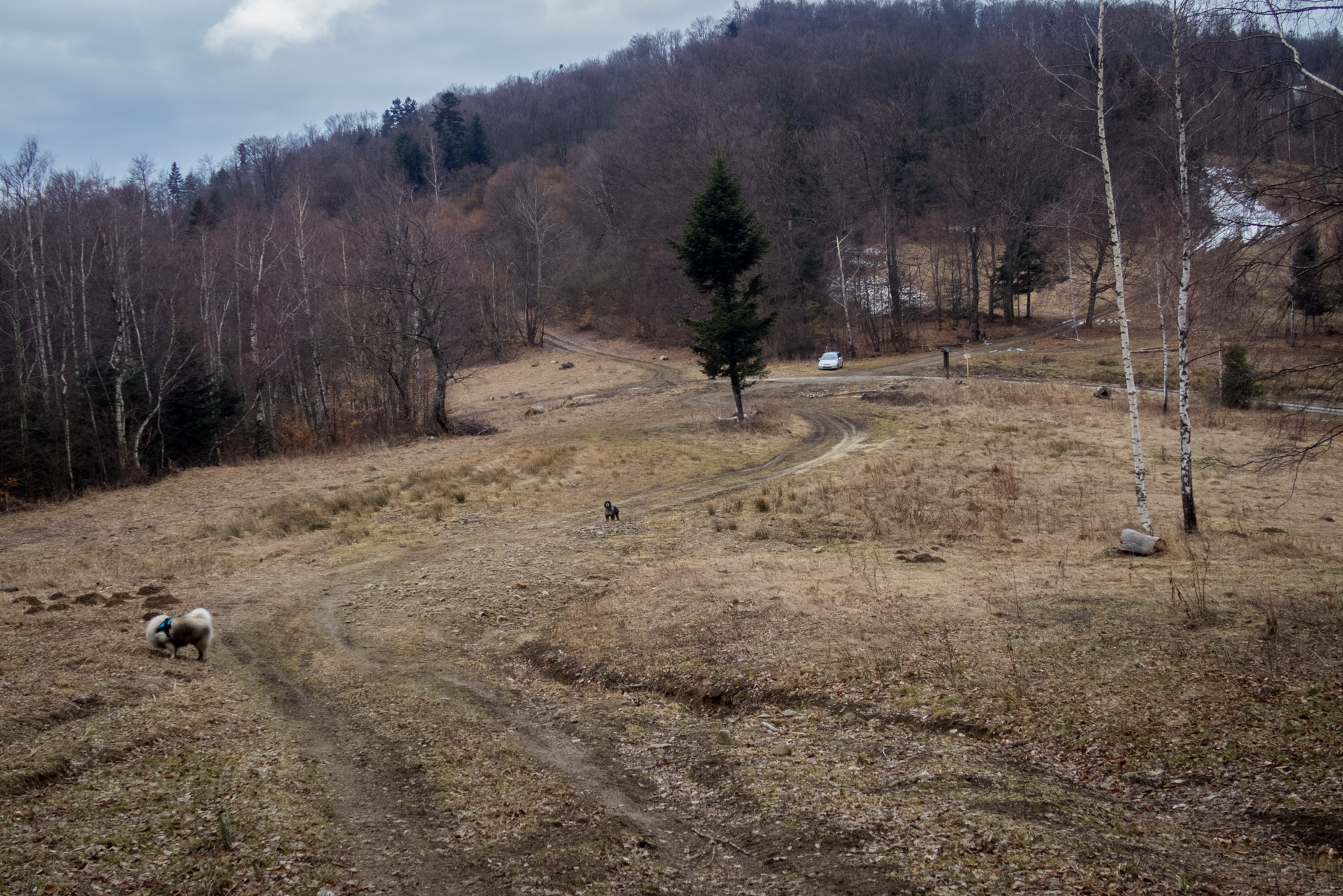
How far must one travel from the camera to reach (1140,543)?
1667 centimetres

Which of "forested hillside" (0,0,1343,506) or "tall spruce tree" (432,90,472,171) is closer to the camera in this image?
"forested hillside" (0,0,1343,506)

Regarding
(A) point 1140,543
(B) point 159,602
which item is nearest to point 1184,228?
(A) point 1140,543

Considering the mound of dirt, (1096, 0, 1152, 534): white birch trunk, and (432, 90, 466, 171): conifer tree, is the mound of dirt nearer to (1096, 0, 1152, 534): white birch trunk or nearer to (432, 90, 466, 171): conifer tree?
(1096, 0, 1152, 534): white birch trunk

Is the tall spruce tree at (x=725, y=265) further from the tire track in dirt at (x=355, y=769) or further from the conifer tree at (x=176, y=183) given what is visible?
the conifer tree at (x=176, y=183)

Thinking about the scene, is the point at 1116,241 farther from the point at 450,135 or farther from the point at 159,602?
the point at 450,135

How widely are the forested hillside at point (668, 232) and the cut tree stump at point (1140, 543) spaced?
4.62 metres

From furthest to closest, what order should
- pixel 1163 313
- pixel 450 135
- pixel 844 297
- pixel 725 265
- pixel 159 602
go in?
1. pixel 450 135
2. pixel 844 297
3. pixel 725 265
4. pixel 1163 313
5. pixel 159 602

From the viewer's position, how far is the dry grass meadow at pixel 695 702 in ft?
21.8

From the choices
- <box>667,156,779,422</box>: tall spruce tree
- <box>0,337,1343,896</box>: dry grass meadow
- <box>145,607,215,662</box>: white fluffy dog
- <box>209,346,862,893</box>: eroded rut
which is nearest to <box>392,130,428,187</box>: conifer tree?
<box>667,156,779,422</box>: tall spruce tree

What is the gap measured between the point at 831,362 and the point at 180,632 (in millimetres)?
48582

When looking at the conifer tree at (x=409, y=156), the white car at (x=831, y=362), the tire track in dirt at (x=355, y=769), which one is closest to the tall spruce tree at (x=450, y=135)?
the conifer tree at (x=409, y=156)

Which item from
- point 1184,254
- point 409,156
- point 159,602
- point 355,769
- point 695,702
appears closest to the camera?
point 355,769

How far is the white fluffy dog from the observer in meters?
11.8

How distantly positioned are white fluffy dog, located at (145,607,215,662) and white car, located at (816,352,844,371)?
48.1 m
